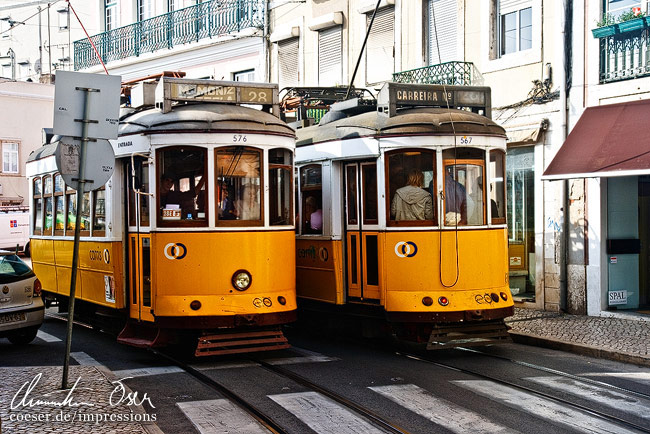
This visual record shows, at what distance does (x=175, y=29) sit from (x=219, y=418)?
1983 cm

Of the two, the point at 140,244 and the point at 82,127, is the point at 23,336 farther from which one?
the point at 82,127

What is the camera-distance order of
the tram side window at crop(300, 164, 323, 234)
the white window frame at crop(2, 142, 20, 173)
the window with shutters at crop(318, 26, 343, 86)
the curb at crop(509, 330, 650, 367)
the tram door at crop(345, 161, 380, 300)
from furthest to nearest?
the white window frame at crop(2, 142, 20, 173) → the window with shutters at crop(318, 26, 343, 86) → the tram side window at crop(300, 164, 323, 234) → the tram door at crop(345, 161, 380, 300) → the curb at crop(509, 330, 650, 367)

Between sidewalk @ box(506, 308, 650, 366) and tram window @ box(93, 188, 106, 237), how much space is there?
5.90 m

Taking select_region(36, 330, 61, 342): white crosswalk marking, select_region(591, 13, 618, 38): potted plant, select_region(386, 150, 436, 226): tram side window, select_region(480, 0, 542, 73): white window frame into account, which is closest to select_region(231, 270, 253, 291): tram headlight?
select_region(386, 150, 436, 226): tram side window

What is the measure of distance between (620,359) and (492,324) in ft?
5.26

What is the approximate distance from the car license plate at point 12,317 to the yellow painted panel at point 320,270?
3800 mm

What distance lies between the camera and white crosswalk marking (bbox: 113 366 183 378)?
9.62 metres

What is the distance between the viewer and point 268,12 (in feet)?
77.2

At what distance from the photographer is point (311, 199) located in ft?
40.7

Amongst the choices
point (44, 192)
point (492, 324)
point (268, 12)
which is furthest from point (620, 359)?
point (268, 12)

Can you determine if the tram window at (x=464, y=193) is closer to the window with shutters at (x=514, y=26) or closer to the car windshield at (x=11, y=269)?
the car windshield at (x=11, y=269)

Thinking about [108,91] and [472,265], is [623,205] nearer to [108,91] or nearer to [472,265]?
[472,265]

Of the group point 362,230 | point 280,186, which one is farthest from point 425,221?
point 280,186

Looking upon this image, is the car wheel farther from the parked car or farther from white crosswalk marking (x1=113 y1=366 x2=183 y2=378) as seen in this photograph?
white crosswalk marking (x1=113 y1=366 x2=183 y2=378)
